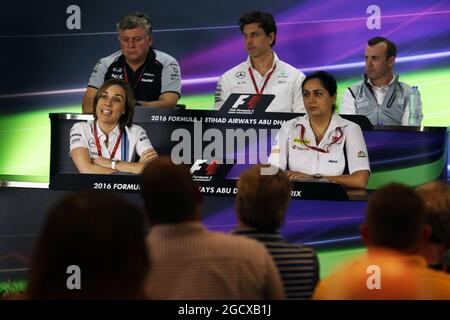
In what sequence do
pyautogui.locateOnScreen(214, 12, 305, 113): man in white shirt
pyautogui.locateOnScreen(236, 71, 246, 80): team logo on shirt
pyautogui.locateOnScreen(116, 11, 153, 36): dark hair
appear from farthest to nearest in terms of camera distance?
pyautogui.locateOnScreen(236, 71, 246, 80): team logo on shirt
pyautogui.locateOnScreen(116, 11, 153, 36): dark hair
pyautogui.locateOnScreen(214, 12, 305, 113): man in white shirt

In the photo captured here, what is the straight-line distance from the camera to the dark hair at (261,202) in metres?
3.75

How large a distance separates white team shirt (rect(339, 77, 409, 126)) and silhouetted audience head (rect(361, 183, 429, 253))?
4.31 meters

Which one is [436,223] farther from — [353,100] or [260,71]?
[260,71]

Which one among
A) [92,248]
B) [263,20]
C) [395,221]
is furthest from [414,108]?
[92,248]

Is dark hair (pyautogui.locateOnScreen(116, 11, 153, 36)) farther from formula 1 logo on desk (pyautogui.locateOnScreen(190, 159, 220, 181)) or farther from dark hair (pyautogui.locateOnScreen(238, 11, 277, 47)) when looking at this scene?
formula 1 logo on desk (pyautogui.locateOnScreen(190, 159, 220, 181))

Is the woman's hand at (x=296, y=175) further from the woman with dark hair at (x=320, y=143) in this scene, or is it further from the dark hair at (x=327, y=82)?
the dark hair at (x=327, y=82)

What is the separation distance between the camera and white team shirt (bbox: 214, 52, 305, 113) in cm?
769

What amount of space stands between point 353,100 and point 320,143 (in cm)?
91

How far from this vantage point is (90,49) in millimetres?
8461

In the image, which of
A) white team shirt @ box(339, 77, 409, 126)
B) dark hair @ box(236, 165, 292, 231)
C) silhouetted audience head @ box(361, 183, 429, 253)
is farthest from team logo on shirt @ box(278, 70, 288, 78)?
silhouetted audience head @ box(361, 183, 429, 253)

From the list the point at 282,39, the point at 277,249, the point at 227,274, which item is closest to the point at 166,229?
the point at 227,274

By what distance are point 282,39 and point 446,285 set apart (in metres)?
5.14

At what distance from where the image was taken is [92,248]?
2396 millimetres
